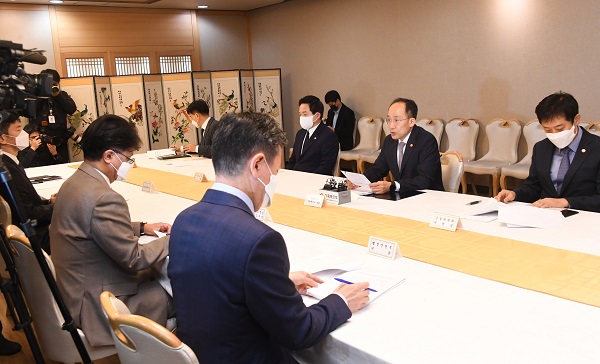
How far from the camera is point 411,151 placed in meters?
3.71

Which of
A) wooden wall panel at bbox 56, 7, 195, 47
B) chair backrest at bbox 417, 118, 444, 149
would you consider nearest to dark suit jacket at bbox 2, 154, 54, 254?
chair backrest at bbox 417, 118, 444, 149

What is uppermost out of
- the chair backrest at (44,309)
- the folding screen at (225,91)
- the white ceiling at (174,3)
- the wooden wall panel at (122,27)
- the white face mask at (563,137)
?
the white ceiling at (174,3)

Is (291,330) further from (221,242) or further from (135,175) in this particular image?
(135,175)

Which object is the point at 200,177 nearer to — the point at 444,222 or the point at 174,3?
the point at 444,222

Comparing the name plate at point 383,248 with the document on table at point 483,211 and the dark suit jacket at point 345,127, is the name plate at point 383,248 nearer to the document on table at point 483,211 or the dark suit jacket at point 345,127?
the document on table at point 483,211

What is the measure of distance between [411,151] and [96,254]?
7.50 ft

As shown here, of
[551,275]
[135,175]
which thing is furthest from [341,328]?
[135,175]

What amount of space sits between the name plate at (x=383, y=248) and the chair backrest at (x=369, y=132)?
5232 mm

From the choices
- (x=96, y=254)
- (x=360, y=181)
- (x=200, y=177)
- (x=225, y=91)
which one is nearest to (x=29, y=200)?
(x=200, y=177)

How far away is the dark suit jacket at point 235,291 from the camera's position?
1.33m

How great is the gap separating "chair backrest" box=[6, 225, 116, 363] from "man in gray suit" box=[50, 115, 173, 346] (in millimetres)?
60

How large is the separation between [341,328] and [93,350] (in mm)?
1103

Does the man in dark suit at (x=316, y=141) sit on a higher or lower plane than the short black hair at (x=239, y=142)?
lower

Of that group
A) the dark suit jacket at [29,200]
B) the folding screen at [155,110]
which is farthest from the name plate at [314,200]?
the folding screen at [155,110]
